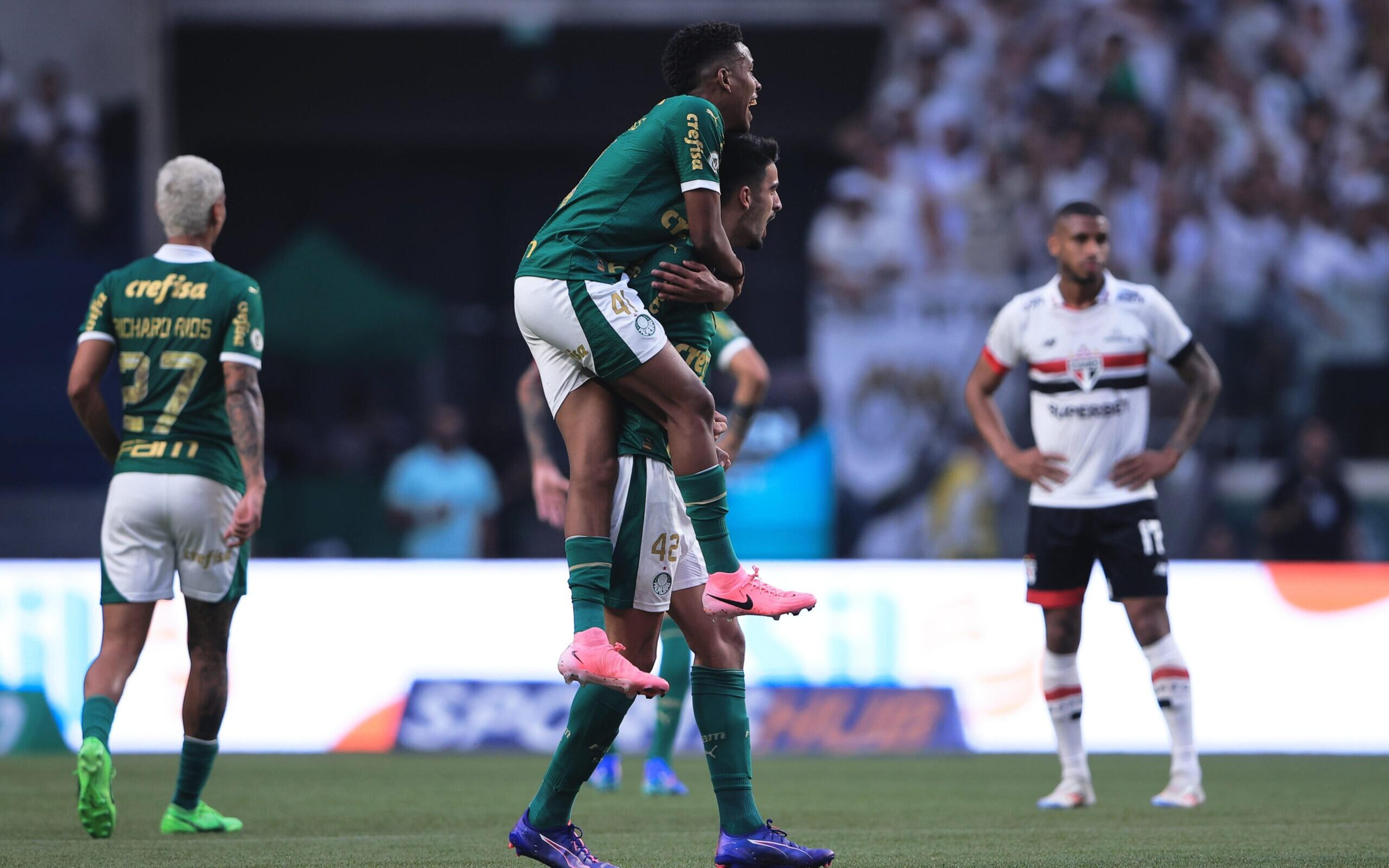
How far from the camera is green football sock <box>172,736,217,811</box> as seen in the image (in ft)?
20.7

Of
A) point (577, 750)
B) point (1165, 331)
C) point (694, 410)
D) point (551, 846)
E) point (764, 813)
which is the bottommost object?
point (764, 813)

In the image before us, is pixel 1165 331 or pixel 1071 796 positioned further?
pixel 1165 331

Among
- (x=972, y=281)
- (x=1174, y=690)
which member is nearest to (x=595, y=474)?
(x=1174, y=690)

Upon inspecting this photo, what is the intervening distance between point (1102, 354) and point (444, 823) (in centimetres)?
363

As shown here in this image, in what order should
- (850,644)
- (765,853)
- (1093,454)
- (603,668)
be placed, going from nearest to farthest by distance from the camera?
(603,668)
(765,853)
(1093,454)
(850,644)

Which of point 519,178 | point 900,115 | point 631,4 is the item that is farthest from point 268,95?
point 900,115

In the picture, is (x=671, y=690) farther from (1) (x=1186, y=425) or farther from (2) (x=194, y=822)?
(1) (x=1186, y=425)

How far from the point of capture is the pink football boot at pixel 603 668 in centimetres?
432

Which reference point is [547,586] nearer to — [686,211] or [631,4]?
[686,211]

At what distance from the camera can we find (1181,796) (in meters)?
7.31

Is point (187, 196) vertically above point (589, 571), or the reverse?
point (187, 196)

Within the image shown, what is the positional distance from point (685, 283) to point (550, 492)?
2286mm

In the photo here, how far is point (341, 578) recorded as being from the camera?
1072 cm

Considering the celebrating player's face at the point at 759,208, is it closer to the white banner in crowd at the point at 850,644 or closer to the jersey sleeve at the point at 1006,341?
the jersey sleeve at the point at 1006,341
